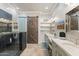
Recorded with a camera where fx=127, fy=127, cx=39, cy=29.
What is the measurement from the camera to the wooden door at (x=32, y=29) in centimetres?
757

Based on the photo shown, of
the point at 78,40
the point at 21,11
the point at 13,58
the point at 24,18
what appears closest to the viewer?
the point at 13,58

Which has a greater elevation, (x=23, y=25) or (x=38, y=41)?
(x=23, y=25)

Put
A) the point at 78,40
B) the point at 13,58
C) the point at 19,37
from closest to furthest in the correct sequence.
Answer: the point at 13,58
the point at 78,40
the point at 19,37

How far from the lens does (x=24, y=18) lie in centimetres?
723

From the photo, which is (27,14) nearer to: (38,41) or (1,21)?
(38,41)

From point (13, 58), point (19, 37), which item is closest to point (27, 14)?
point (19, 37)

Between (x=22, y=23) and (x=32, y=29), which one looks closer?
(x=22, y=23)

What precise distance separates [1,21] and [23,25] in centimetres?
355

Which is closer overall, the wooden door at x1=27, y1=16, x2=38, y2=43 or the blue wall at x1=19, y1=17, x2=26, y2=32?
the blue wall at x1=19, y1=17, x2=26, y2=32

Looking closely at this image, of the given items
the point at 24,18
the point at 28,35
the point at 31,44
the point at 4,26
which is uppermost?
the point at 24,18

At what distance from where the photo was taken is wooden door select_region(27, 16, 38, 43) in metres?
7.57

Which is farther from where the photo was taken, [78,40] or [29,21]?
[29,21]

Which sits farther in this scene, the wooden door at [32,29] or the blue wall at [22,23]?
the wooden door at [32,29]

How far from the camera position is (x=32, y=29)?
7719mm
